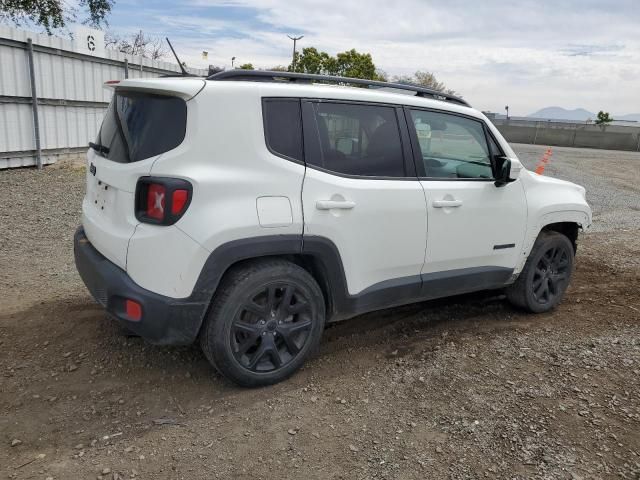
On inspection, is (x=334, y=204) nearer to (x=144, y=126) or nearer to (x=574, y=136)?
(x=144, y=126)

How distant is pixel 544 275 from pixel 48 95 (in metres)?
9.11

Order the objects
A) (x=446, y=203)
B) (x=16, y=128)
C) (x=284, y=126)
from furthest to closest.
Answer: (x=16, y=128), (x=446, y=203), (x=284, y=126)

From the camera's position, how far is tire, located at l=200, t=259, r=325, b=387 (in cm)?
310

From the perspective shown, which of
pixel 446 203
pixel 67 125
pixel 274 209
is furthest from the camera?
pixel 67 125

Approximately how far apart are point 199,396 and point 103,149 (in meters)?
1.68

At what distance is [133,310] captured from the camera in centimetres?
298

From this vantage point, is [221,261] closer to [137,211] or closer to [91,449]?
[137,211]

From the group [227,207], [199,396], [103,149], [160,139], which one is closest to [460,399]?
[199,396]

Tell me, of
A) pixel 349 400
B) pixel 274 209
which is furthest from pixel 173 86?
pixel 349 400

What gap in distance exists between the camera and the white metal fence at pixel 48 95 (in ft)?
29.6

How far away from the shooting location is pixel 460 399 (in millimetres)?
3326

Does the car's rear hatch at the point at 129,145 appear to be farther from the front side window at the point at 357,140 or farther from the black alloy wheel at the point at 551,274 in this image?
the black alloy wheel at the point at 551,274

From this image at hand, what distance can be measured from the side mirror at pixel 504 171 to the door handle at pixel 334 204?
4.67 feet

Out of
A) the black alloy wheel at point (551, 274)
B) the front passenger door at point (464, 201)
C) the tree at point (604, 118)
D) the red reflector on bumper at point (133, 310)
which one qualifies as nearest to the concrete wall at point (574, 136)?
the tree at point (604, 118)
